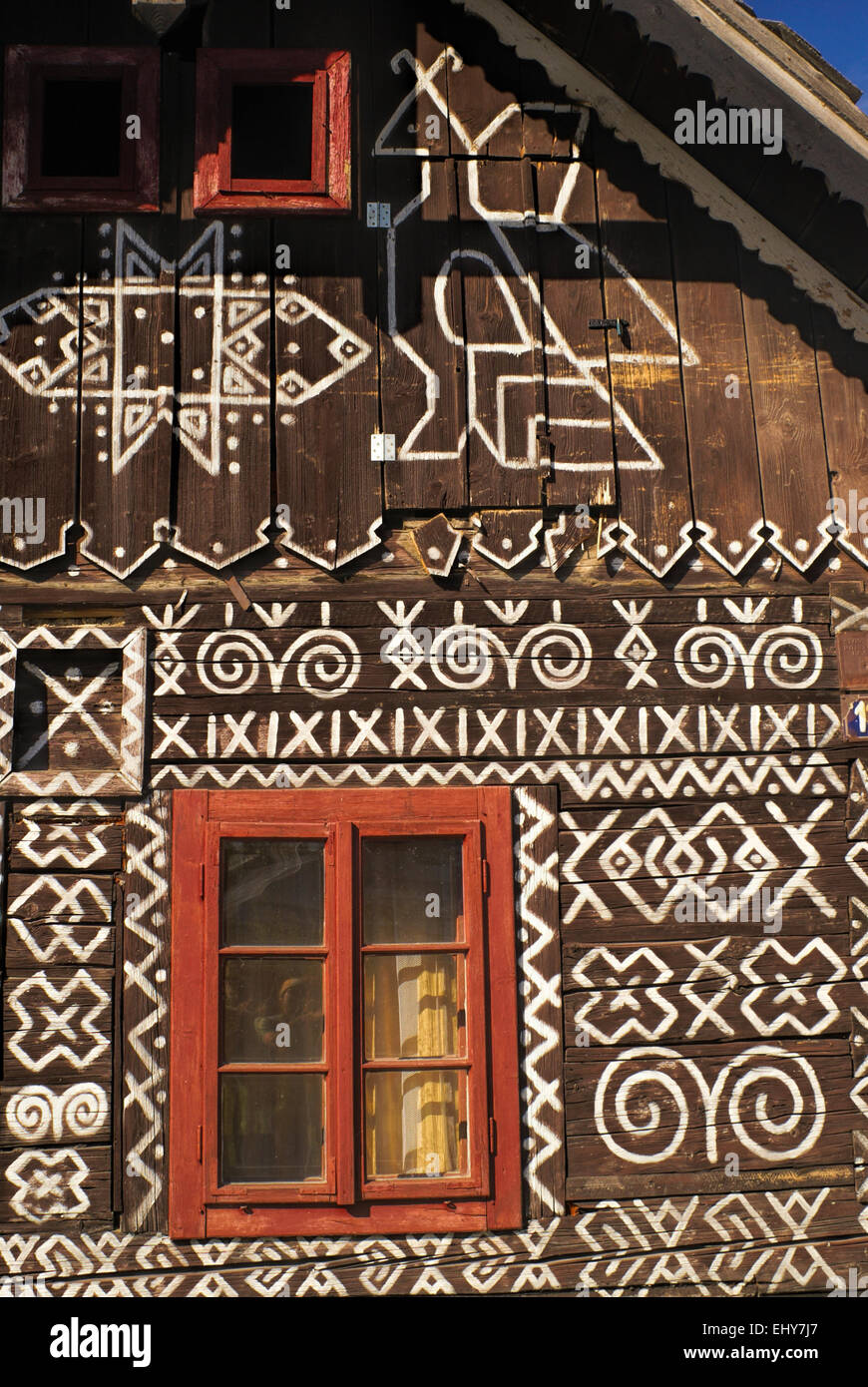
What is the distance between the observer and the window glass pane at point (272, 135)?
5.89 metres

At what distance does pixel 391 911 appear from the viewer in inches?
197

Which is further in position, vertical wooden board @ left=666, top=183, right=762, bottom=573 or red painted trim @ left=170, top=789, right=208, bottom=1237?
vertical wooden board @ left=666, top=183, right=762, bottom=573

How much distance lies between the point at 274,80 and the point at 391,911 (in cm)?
372

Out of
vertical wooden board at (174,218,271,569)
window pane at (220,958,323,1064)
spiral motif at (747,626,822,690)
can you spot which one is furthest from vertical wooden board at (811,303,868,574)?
window pane at (220,958,323,1064)

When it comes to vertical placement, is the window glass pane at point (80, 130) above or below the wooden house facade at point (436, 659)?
above

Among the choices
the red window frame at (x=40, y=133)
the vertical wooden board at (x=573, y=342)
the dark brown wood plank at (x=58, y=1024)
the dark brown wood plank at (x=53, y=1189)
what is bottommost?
the dark brown wood plank at (x=53, y=1189)

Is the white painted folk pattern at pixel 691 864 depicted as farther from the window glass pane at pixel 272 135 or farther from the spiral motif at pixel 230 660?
the window glass pane at pixel 272 135

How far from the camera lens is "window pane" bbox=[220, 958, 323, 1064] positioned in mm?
4859

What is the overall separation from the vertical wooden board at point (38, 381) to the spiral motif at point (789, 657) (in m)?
2.97

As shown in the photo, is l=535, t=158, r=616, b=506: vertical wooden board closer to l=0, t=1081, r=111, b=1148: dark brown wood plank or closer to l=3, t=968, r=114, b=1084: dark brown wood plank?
l=3, t=968, r=114, b=1084: dark brown wood plank

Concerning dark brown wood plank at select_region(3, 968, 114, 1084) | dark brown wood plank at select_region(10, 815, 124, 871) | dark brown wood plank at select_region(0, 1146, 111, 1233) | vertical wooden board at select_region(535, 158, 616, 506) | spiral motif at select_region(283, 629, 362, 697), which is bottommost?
dark brown wood plank at select_region(0, 1146, 111, 1233)

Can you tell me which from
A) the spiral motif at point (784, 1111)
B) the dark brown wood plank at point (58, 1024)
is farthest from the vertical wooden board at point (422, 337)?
Result: the spiral motif at point (784, 1111)

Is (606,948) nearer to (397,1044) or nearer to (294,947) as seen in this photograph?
(397,1044)

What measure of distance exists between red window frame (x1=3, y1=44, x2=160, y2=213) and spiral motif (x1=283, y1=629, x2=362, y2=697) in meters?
2.04
